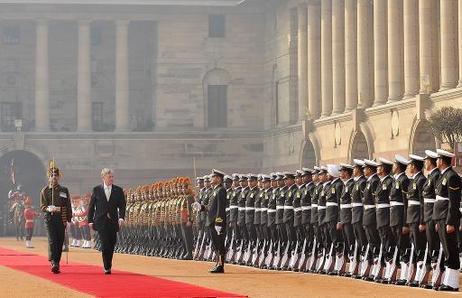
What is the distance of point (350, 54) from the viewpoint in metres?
80.1

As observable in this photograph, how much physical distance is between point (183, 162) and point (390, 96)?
29674 millimetres

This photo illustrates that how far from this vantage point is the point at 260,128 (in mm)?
100062

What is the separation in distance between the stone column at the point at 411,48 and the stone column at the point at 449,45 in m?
4.45

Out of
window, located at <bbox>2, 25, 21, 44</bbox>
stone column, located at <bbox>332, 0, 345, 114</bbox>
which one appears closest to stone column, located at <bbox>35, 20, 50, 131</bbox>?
window, located at <bbox>2, 25, 21, 44</bbox>

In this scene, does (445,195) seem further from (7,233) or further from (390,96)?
(7,233)

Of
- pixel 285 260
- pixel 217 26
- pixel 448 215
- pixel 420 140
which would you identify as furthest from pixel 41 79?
pixel 448 215

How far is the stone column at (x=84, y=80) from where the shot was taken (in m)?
99.1

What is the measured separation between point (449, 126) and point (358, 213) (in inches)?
874

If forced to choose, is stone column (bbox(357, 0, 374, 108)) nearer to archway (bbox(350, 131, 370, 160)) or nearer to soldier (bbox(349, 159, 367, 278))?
archway (bbox(350, 131, 370, 160))

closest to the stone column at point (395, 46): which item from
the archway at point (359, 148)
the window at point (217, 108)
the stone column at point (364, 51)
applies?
the archway at point (359, 148)

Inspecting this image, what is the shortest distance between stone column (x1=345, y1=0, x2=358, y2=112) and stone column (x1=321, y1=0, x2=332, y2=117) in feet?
13.1

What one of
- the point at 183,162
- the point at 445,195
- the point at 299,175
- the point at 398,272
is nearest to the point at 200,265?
the point at 299,175

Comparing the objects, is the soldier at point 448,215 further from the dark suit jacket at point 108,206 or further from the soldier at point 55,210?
the soldier at point 55,210

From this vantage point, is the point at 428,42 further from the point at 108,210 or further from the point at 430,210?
the point at 430,210
